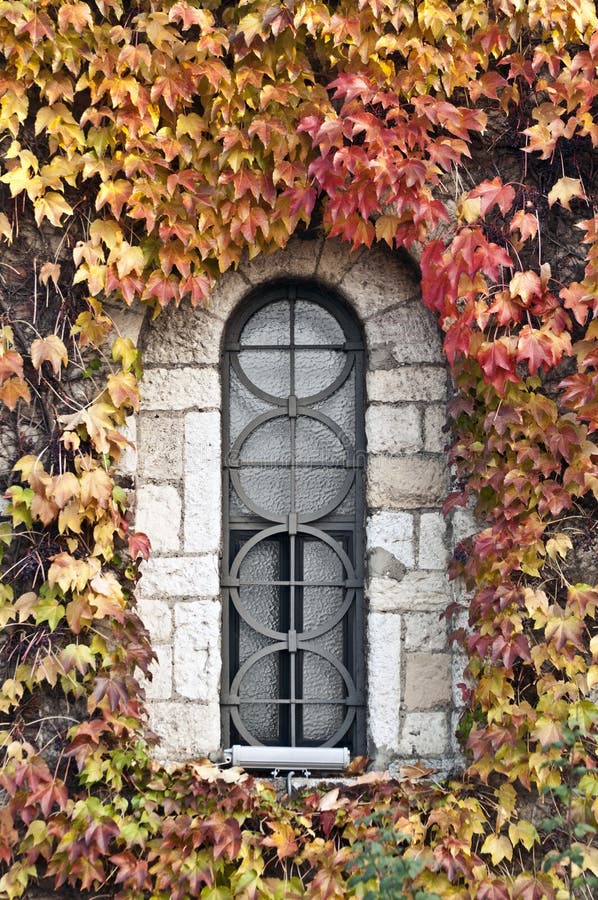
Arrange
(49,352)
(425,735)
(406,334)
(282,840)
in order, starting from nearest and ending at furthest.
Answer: (282,840) < (49,352) < (425,735) < (406,334)

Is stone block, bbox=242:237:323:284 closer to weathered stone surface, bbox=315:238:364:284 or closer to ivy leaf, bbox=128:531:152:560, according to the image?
weathered stone surface, bbox=315:238:364:284

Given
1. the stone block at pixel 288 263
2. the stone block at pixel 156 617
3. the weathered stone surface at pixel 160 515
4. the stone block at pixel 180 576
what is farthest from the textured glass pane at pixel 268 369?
the stone block at pixel 156 617

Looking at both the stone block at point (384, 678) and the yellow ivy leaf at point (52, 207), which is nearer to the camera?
Result: the yellow ivy leaf at point (52, 207)

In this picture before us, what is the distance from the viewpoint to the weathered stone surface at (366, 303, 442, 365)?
12.4 ft

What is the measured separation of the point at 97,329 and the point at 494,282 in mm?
1436

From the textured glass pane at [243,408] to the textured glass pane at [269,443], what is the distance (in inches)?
2.0

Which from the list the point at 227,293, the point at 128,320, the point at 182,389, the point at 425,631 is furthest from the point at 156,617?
the point at 227,293

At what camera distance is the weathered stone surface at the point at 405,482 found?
3.72m

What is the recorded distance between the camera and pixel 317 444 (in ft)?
12.7

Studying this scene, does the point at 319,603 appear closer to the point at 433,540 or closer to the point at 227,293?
the point at 433,540

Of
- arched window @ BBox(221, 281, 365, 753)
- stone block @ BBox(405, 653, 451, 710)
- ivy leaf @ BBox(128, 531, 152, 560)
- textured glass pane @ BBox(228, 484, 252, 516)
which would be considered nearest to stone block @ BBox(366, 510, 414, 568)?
arched window @ BBox(221, 281, 365, 753)

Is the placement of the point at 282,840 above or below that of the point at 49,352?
below

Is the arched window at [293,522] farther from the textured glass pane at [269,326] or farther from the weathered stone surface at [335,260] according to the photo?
the weathered stone surface at [335,260]

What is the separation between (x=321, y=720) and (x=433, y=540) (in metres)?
0.80
